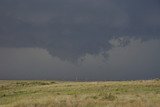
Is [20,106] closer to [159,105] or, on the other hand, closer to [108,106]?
[108,106]

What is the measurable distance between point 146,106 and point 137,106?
2.95ft

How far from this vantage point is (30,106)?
33.3m

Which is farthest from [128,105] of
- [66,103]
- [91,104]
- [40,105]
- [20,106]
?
[20,106]

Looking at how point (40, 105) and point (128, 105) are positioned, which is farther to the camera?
point (40, 105)

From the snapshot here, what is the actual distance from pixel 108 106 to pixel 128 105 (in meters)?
1.87

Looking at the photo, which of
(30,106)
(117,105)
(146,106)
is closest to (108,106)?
(117,105)

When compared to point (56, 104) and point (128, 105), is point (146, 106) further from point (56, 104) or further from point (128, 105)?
point (56, 104)

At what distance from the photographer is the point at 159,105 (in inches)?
1168

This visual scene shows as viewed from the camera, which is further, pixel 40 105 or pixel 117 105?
pixel 40 105

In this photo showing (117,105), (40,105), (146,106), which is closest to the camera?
(146,106)

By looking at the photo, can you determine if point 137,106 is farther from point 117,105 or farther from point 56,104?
point 56,104

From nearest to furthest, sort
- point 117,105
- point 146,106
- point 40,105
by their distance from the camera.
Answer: point 146,106
point 117,105
point 40,105

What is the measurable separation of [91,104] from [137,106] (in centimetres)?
493

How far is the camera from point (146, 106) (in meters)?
29.6
